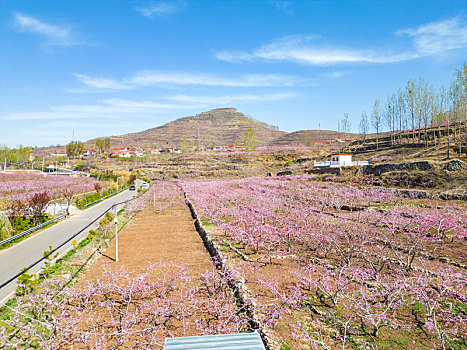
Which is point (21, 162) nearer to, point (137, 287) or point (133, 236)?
point (133, 236)

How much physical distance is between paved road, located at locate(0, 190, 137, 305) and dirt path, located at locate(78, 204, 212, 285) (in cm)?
212

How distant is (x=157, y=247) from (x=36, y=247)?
6.27 m

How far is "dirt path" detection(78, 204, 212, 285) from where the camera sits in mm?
10086

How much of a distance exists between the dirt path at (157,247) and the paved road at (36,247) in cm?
212

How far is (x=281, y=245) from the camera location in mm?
11062

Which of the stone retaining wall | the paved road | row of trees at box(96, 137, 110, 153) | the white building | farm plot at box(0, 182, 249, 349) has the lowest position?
the paved road

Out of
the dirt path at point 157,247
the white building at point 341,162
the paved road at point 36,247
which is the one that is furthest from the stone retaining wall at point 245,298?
the white building at point 341,162

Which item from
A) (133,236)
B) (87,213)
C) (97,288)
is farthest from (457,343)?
(87,213)

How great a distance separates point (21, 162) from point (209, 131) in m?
122

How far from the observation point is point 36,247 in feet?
42.5

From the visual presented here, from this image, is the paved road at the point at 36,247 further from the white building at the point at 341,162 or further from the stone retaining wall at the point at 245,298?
the white building at the point at 341,162

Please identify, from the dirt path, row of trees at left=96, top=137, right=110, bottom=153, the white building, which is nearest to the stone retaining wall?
the dirt path

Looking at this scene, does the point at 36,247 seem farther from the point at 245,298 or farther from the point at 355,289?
the point at 355,289

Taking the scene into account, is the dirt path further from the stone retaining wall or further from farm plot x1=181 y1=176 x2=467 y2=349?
farm plot x1=181 y1=176 x2=467 y2=349
